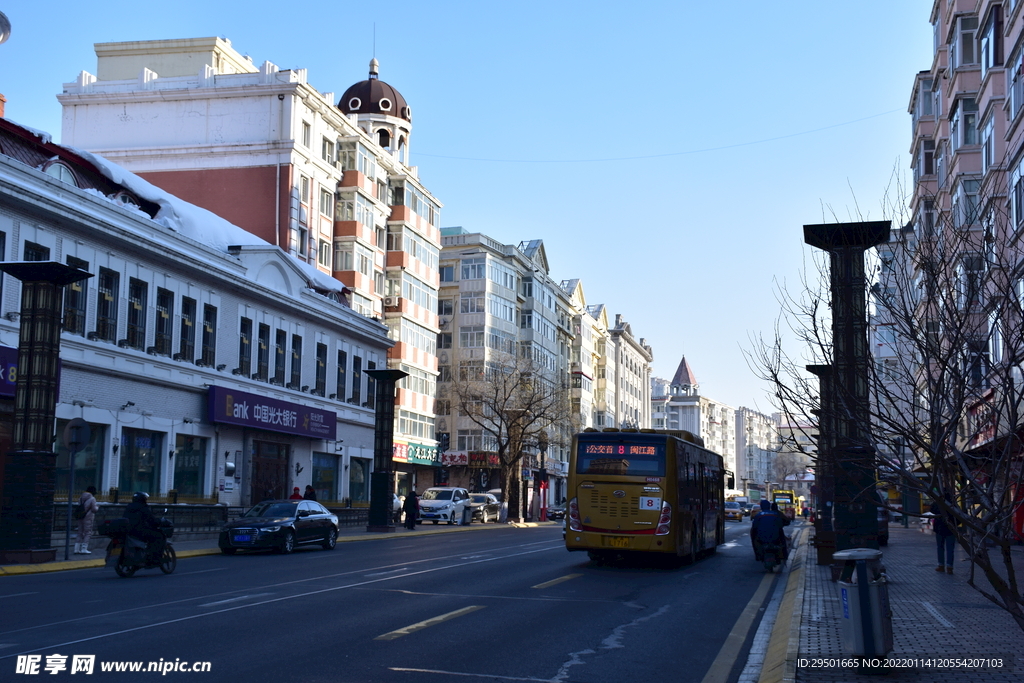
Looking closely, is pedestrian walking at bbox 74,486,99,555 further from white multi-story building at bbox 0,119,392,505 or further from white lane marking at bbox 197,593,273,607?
white lane marking at bbox 197,593,273,607

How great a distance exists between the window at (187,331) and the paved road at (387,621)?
15.3 metres

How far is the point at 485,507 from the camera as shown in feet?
191

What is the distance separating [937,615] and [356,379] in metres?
39.5

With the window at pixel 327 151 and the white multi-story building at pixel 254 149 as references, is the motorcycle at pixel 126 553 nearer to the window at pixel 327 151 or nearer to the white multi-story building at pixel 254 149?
the white multi-story building at pixel 254 149

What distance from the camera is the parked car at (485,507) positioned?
56875mm

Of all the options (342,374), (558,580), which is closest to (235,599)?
(558,580)

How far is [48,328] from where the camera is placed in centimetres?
2323

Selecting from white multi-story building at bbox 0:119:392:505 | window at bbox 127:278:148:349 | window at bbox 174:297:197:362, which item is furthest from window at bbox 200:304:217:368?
window at bbox 127:278:148:349

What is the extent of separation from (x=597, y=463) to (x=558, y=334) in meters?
71.3

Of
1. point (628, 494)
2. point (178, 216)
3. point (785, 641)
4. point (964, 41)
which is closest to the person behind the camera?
point (785, 641)

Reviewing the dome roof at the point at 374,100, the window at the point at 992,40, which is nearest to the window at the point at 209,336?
the window at the point at 992,40

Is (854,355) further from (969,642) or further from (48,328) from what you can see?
(48,328)

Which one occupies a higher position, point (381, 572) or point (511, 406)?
point (511, 406)

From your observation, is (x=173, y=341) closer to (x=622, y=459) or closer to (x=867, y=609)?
(x=622, y=459)
